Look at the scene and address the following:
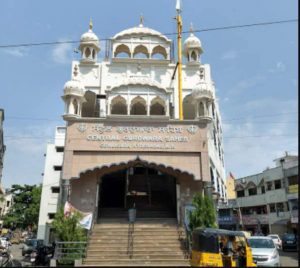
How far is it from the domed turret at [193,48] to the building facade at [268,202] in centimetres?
1508

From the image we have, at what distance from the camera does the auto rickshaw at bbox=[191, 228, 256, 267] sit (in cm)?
1025

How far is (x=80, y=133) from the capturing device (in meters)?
17.0

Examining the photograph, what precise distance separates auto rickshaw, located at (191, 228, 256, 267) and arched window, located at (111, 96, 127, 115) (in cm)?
1144

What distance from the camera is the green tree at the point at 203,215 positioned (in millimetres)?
14281

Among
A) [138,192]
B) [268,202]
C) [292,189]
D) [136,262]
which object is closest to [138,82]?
[138,192]

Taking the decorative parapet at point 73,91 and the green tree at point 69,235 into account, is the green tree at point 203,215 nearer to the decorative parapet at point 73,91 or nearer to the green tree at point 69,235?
the green tree at point 69,235

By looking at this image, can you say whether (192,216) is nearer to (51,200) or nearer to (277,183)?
(51,200)

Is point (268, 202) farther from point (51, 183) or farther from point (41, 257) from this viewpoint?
point (41, 257)

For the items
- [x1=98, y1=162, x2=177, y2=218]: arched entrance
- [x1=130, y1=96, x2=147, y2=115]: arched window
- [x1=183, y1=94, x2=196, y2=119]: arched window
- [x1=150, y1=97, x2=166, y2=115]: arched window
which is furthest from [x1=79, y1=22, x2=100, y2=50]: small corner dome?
[x1=98, y1=162, x2=177, y2=218]: arched entrance

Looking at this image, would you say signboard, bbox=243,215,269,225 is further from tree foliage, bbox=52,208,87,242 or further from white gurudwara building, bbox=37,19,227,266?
tree foliage, bbox=52,208,87,242

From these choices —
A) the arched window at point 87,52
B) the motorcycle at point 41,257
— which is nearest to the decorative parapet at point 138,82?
the arched window at point 87,52

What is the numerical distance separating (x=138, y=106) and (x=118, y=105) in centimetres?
149

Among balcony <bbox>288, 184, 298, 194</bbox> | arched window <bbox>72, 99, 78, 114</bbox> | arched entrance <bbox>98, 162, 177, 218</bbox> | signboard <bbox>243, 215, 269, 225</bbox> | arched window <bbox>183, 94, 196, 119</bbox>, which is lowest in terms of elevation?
signboard <bbox>243, 215, 269, 225</bbox>

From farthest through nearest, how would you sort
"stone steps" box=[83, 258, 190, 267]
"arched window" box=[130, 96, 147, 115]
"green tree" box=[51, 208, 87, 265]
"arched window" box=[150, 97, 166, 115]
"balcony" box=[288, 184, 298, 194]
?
1. "balcony" box=[288, 184, 298, 194]
2. "arched window" box=[150, 97, 166, 115]
3. "arched window" box=[130, 96, 147, 115]
4. "green tree" box=[51, 208, 87, 265]
5. "stone steps" box=[83, 258, 190, 267]
